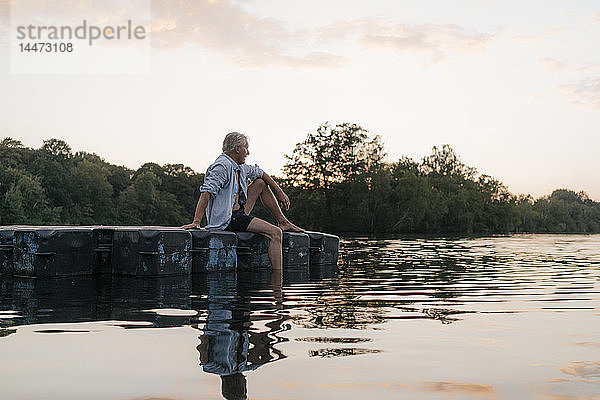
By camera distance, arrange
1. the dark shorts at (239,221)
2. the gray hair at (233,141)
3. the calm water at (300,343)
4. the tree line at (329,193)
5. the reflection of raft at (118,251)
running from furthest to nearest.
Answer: the tree line at (329,193)
the dark shorts at (239,221)
the gray hair at (233,141)
the reflection of raft at (118,251)
the calm water at (300,343)

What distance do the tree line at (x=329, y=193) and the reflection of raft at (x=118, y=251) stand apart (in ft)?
157

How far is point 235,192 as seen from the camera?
8.38 metres

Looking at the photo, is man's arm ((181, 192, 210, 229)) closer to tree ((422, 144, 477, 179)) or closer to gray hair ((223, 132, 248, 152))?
gray hair ((223, 132, 248, 152))

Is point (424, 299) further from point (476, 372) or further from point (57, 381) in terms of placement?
point (57, 381)

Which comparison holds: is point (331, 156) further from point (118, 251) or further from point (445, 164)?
point (118, 251)

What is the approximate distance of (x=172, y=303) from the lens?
486 centimetres

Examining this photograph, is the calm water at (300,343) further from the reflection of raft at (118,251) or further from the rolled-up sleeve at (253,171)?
the rolled-up sleeve at (253,171)

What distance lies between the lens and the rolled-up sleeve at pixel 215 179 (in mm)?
8016

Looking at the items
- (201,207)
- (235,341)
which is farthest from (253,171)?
(235,341)

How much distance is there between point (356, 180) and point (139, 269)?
170ft

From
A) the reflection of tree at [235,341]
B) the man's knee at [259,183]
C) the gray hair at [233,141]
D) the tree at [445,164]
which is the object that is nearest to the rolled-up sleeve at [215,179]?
the gray hair at [233,141]

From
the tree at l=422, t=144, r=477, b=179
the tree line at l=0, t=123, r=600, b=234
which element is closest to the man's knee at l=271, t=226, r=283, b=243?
the tree line at l=0, t=123, r=600, b=234

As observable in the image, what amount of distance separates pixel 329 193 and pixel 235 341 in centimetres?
5689

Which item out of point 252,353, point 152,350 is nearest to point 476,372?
point 252,353
